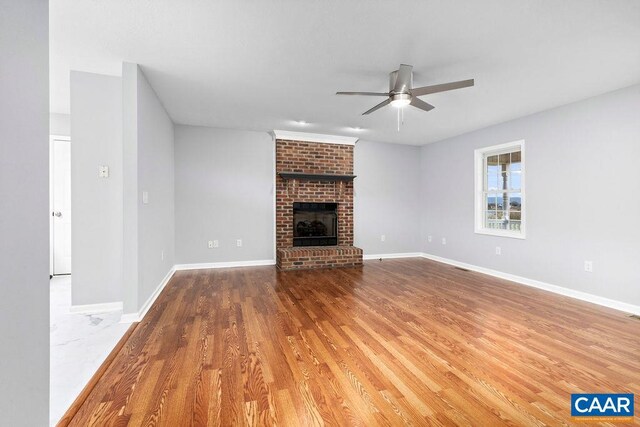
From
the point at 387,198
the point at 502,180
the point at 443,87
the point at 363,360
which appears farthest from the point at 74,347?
the point at 502,180

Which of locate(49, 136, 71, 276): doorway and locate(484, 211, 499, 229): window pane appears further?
locate(484, 211, 499, 229): window pane

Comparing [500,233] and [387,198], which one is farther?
[387,198]

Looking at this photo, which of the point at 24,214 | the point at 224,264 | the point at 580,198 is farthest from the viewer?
the point at 224,264

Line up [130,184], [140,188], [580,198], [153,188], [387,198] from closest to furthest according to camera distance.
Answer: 1. [130,184]
2. [140,188]
3. [153,188]
4. [580,198]
5. [387,198]

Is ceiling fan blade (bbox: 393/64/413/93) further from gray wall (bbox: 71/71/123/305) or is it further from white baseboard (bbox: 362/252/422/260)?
white baseboard (bbox: 362/252/422/260)

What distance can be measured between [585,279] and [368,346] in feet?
10.4

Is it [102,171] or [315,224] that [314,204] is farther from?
[102,171]

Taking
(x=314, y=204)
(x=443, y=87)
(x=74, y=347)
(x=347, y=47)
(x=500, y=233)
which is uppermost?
(x=347, y=47)

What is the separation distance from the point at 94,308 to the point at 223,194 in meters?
2.61

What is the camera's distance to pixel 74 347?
87.1 inches

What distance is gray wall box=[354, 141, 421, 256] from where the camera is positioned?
19.5 feet

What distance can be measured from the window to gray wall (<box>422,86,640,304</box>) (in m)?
0.13

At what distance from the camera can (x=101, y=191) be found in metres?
2.92

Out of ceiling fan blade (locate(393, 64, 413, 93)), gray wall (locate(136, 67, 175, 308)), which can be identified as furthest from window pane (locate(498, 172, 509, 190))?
gray wall (locate(136, 67, 175, 308))
